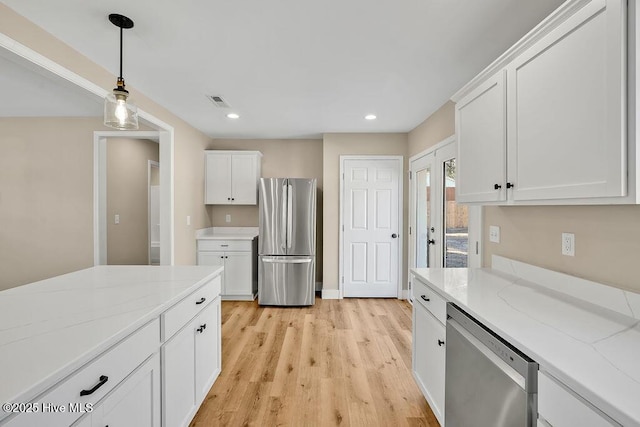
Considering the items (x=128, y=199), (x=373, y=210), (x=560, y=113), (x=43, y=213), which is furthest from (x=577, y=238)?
(x=128, y=199)

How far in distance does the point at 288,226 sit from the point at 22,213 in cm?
311

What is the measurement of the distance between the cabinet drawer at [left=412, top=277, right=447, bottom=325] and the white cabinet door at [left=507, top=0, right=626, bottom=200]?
27.0 inches

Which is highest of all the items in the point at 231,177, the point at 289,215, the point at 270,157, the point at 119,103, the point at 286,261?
the point at 270,157

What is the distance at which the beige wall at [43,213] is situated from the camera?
3.48m

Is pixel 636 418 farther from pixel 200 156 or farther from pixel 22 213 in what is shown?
pixel 22 213

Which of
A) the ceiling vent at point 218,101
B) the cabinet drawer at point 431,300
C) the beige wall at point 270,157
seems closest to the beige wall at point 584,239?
the cabinet drawer at point 431,300

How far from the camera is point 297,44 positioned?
1951mm

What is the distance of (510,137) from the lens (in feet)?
5.02

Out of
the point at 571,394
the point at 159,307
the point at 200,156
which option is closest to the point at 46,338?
the point at 159,307

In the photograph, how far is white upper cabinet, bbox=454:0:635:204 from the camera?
1.01 m

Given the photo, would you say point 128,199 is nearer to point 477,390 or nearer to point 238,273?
point 238,273

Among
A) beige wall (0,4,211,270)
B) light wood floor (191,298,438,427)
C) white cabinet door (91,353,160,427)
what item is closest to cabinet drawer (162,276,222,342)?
white cabinet door (91,353,160,427)

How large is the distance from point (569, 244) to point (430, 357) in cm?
98

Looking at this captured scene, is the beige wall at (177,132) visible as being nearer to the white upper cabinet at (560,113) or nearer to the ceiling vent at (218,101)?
the ceiling vent at (218,101)
